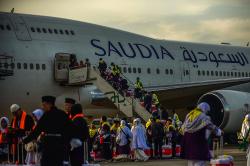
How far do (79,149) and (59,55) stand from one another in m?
11.9

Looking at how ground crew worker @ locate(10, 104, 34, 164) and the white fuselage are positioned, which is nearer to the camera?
ground crew worker @ locate(10, 104, 34, 164)

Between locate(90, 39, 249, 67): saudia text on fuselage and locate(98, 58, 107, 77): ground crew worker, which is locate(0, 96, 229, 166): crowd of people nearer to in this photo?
locate(98, 58, 107, 77): ground crew worker

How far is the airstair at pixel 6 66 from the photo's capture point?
20.2 m

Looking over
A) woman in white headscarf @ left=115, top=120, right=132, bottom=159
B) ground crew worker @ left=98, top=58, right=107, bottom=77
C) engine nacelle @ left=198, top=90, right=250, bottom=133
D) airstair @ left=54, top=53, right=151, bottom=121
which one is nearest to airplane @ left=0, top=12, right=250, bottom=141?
engine nacelle @ left=198, top=90, right=250, bottom=133

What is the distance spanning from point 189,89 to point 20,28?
7.35 m

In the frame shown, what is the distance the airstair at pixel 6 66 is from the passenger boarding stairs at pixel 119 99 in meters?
2.91

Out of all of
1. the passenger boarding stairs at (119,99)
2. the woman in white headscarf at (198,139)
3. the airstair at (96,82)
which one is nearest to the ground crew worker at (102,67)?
the airstair at (96,82)

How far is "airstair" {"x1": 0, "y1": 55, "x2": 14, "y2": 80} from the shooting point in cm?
2023

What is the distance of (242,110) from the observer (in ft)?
66.8

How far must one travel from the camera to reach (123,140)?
16.9 metres

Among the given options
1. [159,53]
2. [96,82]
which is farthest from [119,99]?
[159,53]

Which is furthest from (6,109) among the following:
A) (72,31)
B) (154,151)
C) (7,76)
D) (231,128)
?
(231,128)

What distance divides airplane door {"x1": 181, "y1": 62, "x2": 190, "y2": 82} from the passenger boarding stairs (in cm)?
569

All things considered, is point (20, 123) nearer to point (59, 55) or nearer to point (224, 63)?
point (59, 55)
